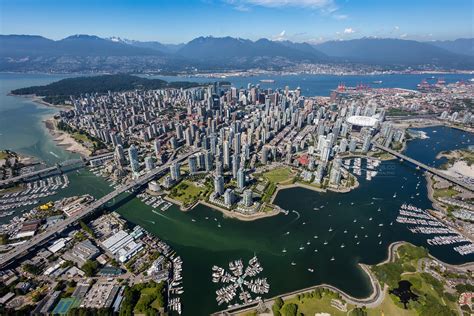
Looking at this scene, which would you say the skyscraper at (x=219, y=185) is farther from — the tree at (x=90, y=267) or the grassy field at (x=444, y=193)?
the grassy field at (x=444, y=193)

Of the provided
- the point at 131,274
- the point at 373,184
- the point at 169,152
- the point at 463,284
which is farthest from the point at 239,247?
the point at 169,152

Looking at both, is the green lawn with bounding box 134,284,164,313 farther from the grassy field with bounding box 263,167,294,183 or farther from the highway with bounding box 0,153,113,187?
the highway with bounding box 0,153,113,187

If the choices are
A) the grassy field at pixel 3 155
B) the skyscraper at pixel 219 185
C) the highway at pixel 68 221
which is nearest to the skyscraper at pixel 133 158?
the highway at pixel 68 221

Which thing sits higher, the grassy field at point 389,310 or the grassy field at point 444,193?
the grassy field at point 444,193

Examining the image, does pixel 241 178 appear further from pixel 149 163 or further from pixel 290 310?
pixel 290 310

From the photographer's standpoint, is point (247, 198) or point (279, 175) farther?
point (279, 175)

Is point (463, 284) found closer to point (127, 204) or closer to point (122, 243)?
point (122, 243)

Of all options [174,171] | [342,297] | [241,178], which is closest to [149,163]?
[174,171]
